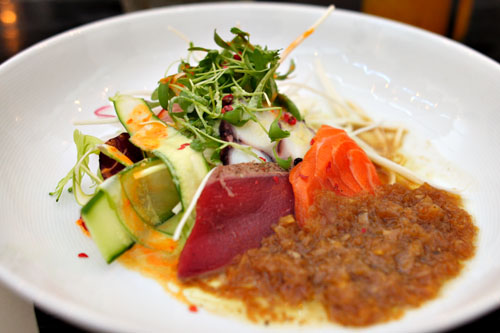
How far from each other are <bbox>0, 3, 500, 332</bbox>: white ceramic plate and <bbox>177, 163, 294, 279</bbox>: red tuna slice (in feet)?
0.83

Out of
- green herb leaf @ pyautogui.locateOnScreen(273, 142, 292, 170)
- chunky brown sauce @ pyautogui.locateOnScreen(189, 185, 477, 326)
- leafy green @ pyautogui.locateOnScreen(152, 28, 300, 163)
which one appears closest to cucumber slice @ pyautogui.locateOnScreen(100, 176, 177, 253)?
chunky brown sauce @ pyautogui.locateOnScreen(189, 185, 477, 326)

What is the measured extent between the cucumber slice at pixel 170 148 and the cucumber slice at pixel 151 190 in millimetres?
68

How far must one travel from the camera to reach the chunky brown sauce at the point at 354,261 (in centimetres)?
173

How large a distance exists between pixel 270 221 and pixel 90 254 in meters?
0.93

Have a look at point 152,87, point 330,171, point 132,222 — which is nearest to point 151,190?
point 132,222

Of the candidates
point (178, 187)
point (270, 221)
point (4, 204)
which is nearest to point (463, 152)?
point (270, 221)

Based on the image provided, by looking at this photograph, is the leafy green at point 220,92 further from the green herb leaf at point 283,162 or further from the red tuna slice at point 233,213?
the red tuna slice at point 233,213

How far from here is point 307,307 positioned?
1.80 metres

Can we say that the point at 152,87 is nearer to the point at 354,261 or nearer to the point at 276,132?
the point at 276,132

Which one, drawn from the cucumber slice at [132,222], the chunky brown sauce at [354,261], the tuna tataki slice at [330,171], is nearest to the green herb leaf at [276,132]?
the tuna tataki slice at [330,171]

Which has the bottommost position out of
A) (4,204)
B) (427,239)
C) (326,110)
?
(326,110)

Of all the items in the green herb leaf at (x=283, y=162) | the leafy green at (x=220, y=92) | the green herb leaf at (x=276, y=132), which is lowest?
the green herb leaf at (x=283, y=162)

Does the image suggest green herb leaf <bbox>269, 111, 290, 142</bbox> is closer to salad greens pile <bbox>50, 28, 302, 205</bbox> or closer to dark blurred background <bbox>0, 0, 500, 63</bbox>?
salad greens pile <bbox>50, 28, 302, 205</bbox>

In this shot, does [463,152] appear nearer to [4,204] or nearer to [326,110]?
[326,110]
